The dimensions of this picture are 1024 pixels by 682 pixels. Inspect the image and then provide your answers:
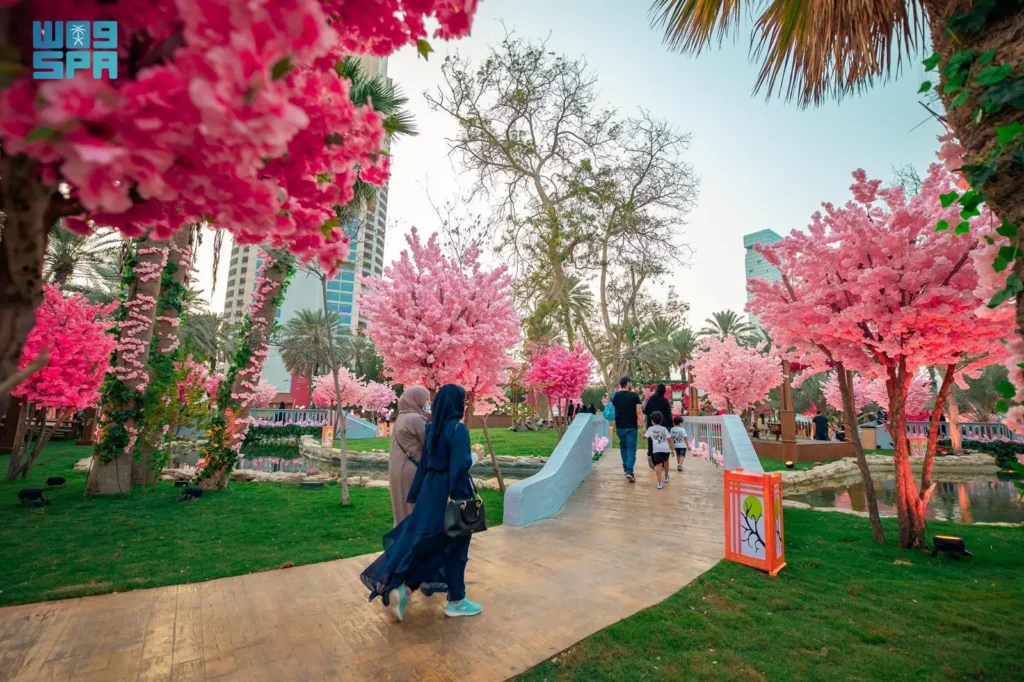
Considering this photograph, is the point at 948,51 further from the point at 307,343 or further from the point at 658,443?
the point at 307,343

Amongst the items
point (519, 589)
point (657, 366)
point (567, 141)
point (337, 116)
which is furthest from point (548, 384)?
point (657, 366)

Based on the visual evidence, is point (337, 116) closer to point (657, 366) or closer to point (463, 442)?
point (463, 442)

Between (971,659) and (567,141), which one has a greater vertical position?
(567,141)

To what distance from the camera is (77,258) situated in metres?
20.2

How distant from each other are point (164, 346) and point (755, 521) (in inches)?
404

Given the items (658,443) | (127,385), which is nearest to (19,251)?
(127,385)

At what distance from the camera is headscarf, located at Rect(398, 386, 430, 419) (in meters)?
4.43

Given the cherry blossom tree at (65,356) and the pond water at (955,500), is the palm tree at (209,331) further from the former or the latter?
the pond water at (955,500)

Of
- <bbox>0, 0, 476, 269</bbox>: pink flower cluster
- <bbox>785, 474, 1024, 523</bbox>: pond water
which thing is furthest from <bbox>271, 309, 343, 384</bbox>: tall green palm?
<bbox>0, 0, 476, 269</bbox>: pink flower cluster

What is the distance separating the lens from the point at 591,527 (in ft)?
21.0

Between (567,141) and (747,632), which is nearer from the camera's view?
(747,632)

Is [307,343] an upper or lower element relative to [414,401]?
upper

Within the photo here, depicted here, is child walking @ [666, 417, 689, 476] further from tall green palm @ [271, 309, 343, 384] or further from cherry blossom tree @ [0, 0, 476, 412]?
tall green palm @ [271, 309, 343, 384]

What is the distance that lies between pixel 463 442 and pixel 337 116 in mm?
2775
